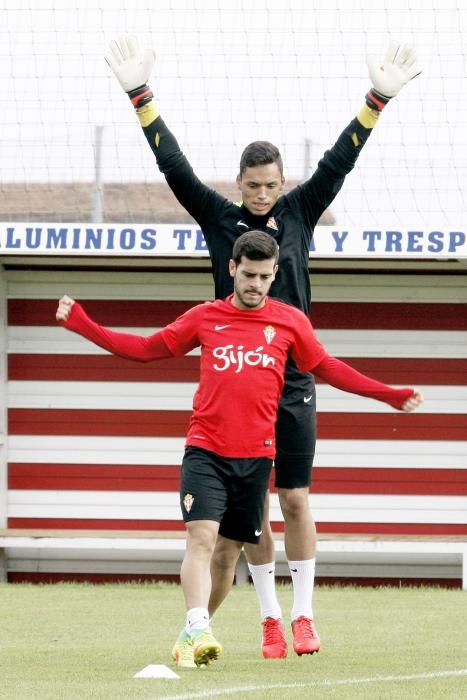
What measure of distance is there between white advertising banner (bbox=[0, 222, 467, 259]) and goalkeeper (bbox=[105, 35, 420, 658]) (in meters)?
5.59

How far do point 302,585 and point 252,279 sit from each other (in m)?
1.45

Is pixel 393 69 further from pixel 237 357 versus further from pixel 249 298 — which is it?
pixel 237 357

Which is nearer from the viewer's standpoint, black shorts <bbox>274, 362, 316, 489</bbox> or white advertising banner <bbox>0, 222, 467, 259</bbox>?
black shorts <bbox>274, 362, 316, 489</bbox>

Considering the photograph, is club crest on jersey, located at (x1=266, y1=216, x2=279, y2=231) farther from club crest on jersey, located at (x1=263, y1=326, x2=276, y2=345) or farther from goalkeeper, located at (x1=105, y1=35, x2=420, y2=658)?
club crest on jersey, located at (x1=263, y1=326, x2=276, y2=345)

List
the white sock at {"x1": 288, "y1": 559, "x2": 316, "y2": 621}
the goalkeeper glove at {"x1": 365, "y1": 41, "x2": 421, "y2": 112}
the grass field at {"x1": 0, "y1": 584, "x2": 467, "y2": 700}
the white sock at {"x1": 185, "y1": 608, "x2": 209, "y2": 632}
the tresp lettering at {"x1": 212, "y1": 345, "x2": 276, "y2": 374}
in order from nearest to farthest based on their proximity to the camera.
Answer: the grass field at {"x1": 0, "y1": 584, "x2": 467, "y2": 700}, the white sock at {"x1": 185, "y1": 608, "x2": 209, "y2": 632}, the tresp lettering at {"x1": 212, "y1": 345, "x2": 276, "y2": 374}, the goalkeeper glove at {"x1": 365, "y1": 41, "x2": 421, "y2": 112}, the white sock at {"x1": 288, "y1": 559, "x2": 316, "y2": 621}

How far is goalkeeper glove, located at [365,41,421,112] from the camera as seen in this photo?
259 inches

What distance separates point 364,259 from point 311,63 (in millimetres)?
2430

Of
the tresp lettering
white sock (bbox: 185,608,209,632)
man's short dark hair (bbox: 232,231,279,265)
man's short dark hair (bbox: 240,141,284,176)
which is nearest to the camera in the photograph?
white sock (bbox: 185,608,209,632)

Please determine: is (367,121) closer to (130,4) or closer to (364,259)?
(364,259)

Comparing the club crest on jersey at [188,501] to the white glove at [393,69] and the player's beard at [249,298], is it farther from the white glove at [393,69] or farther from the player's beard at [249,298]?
the white glove at [393,69]

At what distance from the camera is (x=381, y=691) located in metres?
5.31

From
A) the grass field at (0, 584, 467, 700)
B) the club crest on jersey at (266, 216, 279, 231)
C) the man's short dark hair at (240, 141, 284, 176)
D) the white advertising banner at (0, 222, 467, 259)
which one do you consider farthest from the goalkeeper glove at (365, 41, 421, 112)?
the white advertising banner at (0, 222, 467, 259)

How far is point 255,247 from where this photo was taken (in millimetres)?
6086

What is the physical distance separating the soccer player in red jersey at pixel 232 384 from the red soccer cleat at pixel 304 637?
2.01 feet
